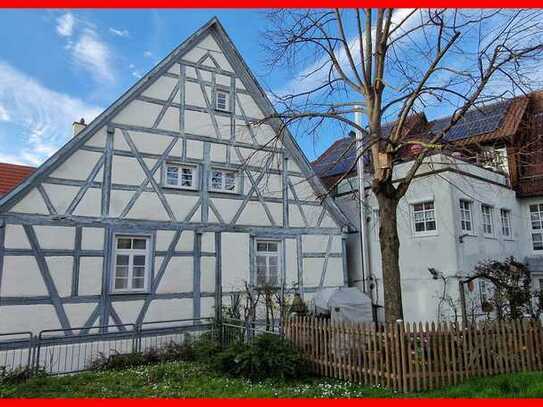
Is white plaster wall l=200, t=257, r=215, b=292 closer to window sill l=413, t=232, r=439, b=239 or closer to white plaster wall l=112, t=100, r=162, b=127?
white plaster wall l=112, t=100, r=162, b=127

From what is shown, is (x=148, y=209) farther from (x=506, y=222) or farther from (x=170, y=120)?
(x=506, y=222)

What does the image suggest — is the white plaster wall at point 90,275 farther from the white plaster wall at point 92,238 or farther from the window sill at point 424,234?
the window sill at point 424,234

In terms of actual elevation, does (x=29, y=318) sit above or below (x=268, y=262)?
below

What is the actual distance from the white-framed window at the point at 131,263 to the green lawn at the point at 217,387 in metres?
3.10

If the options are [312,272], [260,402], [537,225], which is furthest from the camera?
[537,225]

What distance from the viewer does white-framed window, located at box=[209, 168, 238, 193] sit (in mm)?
12220

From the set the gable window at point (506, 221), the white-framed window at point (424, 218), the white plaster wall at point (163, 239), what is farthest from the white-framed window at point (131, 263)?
the gable window at point (506, 221)

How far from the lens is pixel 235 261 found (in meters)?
12.0

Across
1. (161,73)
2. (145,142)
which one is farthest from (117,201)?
(161,73)

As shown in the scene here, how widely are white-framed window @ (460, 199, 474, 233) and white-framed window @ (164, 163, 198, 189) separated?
323 inches

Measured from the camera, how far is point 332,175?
18.2 metres

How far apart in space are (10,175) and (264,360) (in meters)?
10.3

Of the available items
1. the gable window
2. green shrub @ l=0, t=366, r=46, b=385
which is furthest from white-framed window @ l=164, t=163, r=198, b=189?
the gable window

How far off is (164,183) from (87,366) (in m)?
4.78
